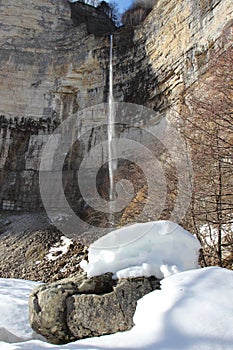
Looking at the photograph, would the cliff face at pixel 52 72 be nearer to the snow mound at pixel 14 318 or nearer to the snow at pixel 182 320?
the snow mound at pixel 14 318

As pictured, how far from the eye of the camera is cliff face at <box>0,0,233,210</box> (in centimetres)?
1994

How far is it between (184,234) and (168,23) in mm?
17146

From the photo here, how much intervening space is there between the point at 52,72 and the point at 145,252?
2135 centimetres

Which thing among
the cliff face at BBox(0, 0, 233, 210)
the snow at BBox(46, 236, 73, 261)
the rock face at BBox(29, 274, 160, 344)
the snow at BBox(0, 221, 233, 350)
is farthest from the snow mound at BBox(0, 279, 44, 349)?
the cliff face at BBox(0, 0, 233, 210)

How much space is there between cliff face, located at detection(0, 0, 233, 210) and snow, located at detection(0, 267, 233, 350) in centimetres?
1599

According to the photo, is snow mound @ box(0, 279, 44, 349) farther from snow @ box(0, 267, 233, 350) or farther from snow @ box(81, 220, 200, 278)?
snow @ box(0, 267, 233, 350)

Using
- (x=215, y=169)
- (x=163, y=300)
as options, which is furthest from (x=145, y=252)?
(x=215, y=169)

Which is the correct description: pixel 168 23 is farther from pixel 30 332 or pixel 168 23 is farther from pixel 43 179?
pixel 30 332

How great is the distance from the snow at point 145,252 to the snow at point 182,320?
0.52 meters

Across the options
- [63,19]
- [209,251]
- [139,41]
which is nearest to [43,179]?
[139,41]

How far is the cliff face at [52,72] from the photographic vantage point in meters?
19.9

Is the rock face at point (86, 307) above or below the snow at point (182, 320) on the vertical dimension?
below

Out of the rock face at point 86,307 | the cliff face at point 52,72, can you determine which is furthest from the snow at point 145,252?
the cliff face at point 52,72

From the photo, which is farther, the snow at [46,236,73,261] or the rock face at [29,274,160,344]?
the snow at [46,236,73,261]
